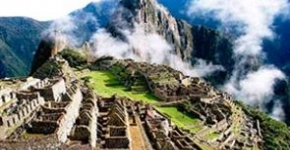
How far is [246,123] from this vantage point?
102 m

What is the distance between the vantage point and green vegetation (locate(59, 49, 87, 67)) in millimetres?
135375

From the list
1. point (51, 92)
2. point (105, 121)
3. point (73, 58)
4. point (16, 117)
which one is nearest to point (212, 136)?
point (51, 92)

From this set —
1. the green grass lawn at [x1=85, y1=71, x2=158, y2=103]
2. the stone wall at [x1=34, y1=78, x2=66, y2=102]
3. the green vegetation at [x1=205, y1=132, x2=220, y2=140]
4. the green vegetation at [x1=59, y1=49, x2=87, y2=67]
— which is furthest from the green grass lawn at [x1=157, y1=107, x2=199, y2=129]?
the green vegetation at [x1=59, y1=49, x2=87, y2=67]

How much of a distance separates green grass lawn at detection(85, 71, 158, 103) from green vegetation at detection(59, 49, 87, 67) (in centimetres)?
1677

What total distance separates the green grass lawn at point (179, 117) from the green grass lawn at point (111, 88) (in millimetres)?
5174

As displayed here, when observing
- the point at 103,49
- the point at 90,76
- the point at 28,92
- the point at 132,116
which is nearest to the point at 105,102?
the point at 132,116

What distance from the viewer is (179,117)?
87375 millimetres

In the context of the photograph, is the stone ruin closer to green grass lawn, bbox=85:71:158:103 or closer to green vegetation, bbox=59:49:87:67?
green grass lawn, bbox=85:71:158:103

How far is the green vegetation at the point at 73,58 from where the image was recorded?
444ft

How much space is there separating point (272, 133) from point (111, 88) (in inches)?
986

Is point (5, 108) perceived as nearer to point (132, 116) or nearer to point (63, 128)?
point (63, 128)

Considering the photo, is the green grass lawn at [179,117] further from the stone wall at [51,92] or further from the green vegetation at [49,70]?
the stone wall at [51,92]

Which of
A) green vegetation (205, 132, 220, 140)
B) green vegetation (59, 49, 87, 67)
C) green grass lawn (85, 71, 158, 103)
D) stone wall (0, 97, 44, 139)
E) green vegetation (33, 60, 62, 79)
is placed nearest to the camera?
stone wall (0, 97, 44, 139)

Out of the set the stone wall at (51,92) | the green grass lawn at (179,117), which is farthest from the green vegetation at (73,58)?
the stone wall at (51,92)
